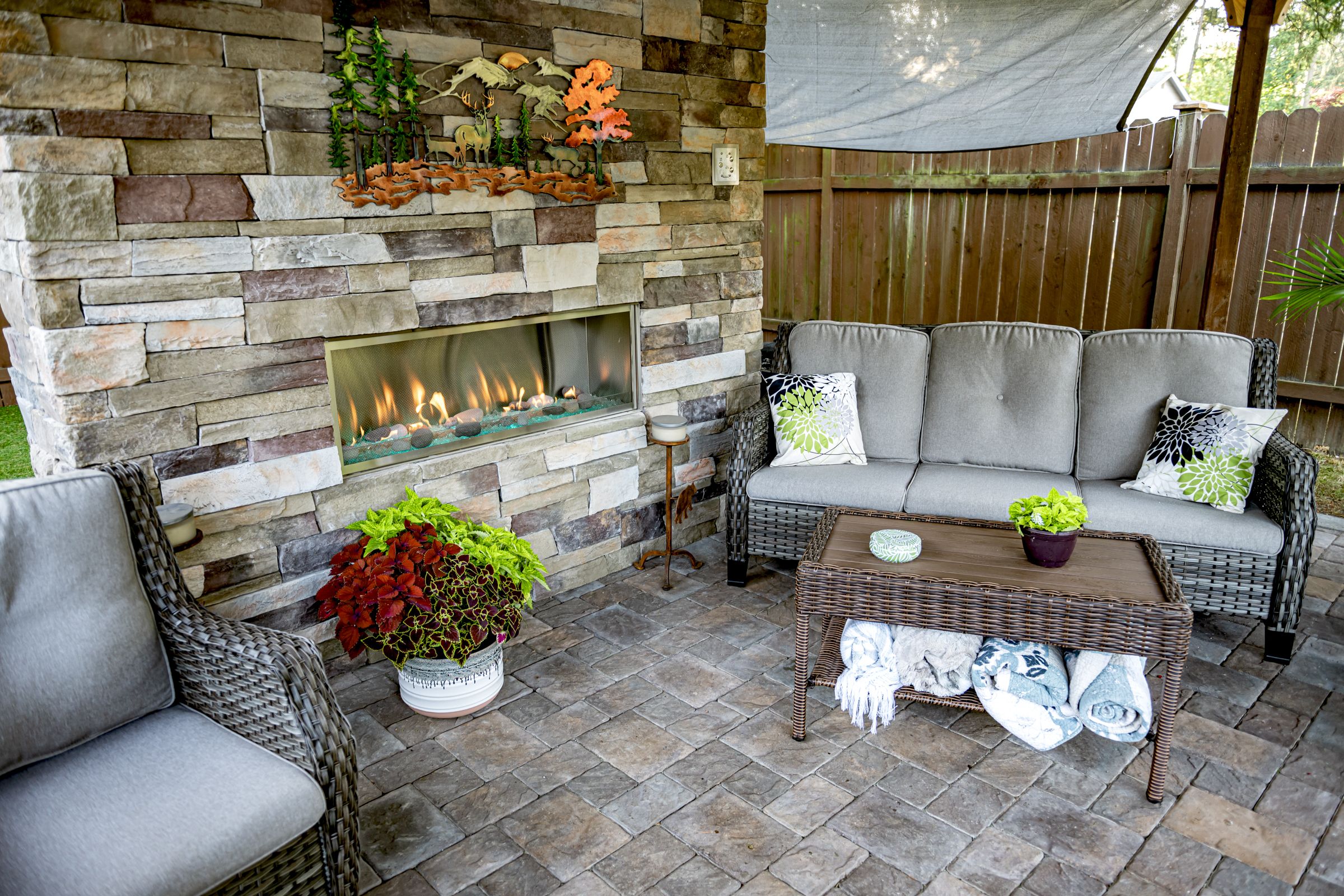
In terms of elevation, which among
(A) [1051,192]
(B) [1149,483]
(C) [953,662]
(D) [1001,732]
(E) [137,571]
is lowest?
(D) [1001,732]

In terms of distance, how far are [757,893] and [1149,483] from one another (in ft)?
6.71

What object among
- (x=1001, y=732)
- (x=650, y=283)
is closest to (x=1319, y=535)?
(x=1001, y=732)

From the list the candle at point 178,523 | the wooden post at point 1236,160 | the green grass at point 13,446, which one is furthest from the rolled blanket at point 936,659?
A: the green grass at point 13,446

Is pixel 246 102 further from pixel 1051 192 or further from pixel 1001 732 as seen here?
pixel 1051 192

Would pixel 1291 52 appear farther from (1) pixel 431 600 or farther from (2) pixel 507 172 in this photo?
(1) pixel 431 600

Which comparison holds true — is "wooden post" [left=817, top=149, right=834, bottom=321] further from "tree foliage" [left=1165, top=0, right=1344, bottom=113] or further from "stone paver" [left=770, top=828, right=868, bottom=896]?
"stone paver" [left=770, top=828, right=868, bottom=896]

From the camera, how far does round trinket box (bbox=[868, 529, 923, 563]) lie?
243cm

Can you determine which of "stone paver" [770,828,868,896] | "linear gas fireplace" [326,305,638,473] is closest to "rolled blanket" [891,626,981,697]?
"stone paver" [770,828,868,896]

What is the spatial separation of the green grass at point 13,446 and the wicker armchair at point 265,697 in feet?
8.45

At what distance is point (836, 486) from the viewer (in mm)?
3230

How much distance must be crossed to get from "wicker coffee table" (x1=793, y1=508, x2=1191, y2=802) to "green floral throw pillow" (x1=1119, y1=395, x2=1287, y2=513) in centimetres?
50

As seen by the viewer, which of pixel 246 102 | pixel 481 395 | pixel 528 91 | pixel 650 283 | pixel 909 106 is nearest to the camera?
pixel 246 102

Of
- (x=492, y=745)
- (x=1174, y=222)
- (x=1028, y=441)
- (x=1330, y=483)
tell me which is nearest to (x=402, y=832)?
(x=492, y=745)

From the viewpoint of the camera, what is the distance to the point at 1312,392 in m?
4.54
